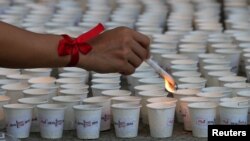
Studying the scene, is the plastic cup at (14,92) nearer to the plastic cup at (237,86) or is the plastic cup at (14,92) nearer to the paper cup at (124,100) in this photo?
the paper cup at (124,100)

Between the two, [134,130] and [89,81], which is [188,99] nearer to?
[134,130]

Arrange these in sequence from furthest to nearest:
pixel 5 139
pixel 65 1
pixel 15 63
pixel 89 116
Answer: pixel 65 1 < pixel 89 116 < pixel 5 139 < pixel 15 63

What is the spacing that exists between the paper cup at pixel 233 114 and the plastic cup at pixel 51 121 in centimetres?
66

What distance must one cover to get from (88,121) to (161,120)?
0.30 metres

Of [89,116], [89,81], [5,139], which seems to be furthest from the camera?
[89,81]

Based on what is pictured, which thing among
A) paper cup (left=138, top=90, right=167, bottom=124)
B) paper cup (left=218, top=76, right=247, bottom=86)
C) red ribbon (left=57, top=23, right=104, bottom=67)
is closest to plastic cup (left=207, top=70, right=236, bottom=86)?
paper cup (left=218, top=76, right=247, bottom=86)

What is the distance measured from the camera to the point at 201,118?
10.3 feet

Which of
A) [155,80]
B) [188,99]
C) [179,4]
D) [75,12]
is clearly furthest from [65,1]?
[188,99]

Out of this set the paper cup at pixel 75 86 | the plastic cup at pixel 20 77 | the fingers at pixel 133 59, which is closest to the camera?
the fingers at pixel 133 59

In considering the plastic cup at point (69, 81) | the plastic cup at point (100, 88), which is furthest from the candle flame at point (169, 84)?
the plastic cup at point (69, 81)

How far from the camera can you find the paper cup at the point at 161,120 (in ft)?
10.4

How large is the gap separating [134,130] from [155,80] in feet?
2.05

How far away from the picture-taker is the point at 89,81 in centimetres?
412

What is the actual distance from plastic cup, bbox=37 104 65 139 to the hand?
49 cm
